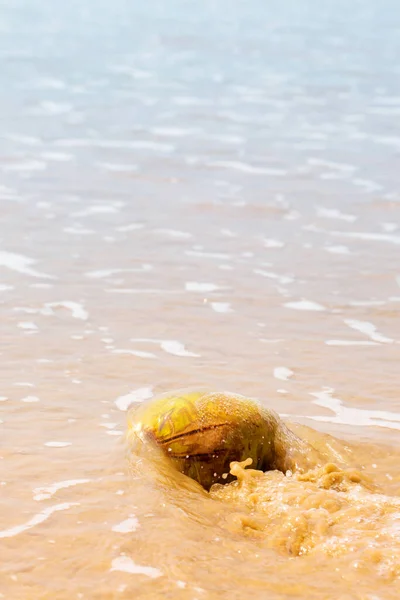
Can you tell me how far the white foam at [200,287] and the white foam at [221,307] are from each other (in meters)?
0.23

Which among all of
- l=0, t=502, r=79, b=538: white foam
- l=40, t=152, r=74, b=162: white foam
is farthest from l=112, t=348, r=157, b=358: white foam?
l=40, t=152, r=74, b=162: white foam

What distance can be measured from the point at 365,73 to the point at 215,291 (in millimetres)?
10152

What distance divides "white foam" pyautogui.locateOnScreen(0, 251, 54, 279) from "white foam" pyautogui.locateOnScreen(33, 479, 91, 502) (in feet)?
8.47

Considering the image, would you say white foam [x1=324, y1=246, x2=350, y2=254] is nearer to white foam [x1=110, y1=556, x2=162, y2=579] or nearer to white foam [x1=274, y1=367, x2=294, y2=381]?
white foam [x1=274, y1=367, x2=294, y2=381]

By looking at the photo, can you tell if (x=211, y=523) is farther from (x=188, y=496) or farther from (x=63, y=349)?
(x=63, y=349)

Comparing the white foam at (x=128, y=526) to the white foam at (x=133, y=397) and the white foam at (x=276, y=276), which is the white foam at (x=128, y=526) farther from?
the white foam at (x=276, y=276)

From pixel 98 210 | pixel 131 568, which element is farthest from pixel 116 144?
pixel 131 568

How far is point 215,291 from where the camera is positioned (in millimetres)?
5730

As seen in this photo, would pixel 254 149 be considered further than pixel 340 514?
Yes

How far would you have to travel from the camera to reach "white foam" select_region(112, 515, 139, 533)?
10.0 ft

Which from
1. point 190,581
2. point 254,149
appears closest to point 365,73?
point 254,149

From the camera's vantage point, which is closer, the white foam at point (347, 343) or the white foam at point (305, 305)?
the white foam at point (347, 343)

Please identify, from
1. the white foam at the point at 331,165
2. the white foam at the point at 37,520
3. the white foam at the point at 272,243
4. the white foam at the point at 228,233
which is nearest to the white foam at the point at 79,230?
the white foam at the point at 228,233

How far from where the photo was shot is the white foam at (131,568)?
9.25 ft
